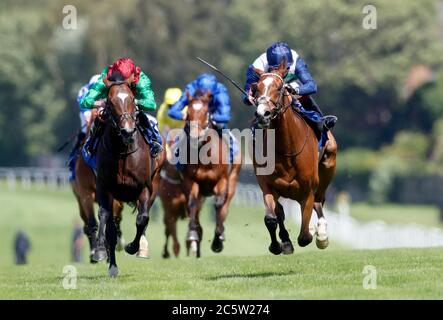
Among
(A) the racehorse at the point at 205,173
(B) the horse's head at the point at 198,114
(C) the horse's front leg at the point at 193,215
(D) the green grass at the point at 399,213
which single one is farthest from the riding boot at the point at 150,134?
(D) the green grass at the point at 399,213

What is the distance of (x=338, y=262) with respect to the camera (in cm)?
1712

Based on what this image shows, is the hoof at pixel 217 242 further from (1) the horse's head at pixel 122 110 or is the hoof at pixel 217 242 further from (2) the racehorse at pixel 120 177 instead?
(1) the horse's head at pixel 122 110

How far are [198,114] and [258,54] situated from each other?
191 feet

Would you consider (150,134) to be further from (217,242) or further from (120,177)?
(217,242)

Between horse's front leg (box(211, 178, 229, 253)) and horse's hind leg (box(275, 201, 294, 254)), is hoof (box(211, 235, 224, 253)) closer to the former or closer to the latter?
horse's front leg (box(211, 178, 229, 253))

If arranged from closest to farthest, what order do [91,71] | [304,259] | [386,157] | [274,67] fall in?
[274,67]
[304,259]
[386,157]
[91,71]

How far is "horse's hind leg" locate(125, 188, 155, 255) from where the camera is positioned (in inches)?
624

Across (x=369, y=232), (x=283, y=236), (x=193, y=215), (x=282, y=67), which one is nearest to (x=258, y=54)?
(x=369, y=232)

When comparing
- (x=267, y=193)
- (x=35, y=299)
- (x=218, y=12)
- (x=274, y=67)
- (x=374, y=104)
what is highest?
(x=218, y=12)

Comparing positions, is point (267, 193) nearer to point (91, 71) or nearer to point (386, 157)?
point (386, 157)

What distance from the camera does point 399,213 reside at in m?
59.8

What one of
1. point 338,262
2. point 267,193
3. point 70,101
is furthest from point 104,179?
point 70,101

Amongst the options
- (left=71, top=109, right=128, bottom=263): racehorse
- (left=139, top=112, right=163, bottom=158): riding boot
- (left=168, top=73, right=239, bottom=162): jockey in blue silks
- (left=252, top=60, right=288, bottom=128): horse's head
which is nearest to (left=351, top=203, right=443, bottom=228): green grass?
(left=168, top=73, right=239, bottom=162): jockey in blue silks

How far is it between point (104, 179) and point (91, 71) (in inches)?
2764
